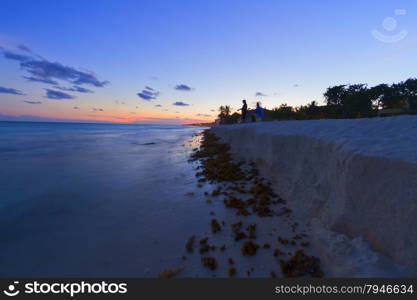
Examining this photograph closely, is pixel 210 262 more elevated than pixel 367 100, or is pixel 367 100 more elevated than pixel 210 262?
pixel 367 100

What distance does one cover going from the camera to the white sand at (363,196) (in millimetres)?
3535

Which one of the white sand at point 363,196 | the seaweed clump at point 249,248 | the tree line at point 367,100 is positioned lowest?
the seaweed clump at point 249,248

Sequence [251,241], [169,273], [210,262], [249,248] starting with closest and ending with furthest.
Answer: [169,273] < [210,262] < [249,248] < [251,241]

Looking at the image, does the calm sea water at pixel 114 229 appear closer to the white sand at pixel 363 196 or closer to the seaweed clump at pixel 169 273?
the seaweed clump at pixel 169 273

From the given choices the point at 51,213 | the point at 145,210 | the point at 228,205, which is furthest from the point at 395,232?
the point at 51,213

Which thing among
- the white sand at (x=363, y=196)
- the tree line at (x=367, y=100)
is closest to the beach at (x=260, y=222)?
the white sand at (x=363, y=196)

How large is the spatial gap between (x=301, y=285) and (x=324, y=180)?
123 inches

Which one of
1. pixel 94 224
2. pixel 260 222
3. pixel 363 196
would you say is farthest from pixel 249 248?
pixel 94 224

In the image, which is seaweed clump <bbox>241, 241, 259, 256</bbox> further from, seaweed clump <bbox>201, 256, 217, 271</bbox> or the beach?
seaweed clump <bbox>201, 256, 217, 271</bbox>

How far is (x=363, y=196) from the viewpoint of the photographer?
4.29 m

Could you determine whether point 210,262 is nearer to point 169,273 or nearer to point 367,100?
point 169,273

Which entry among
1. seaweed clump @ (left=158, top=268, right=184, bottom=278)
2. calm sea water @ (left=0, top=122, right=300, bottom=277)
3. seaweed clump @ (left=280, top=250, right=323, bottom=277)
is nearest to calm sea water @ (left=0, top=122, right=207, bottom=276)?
calm sea water @ (left=0, top=122, right=300, bottom=277)

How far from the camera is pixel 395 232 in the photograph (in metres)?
3.65

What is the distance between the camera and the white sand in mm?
3535
